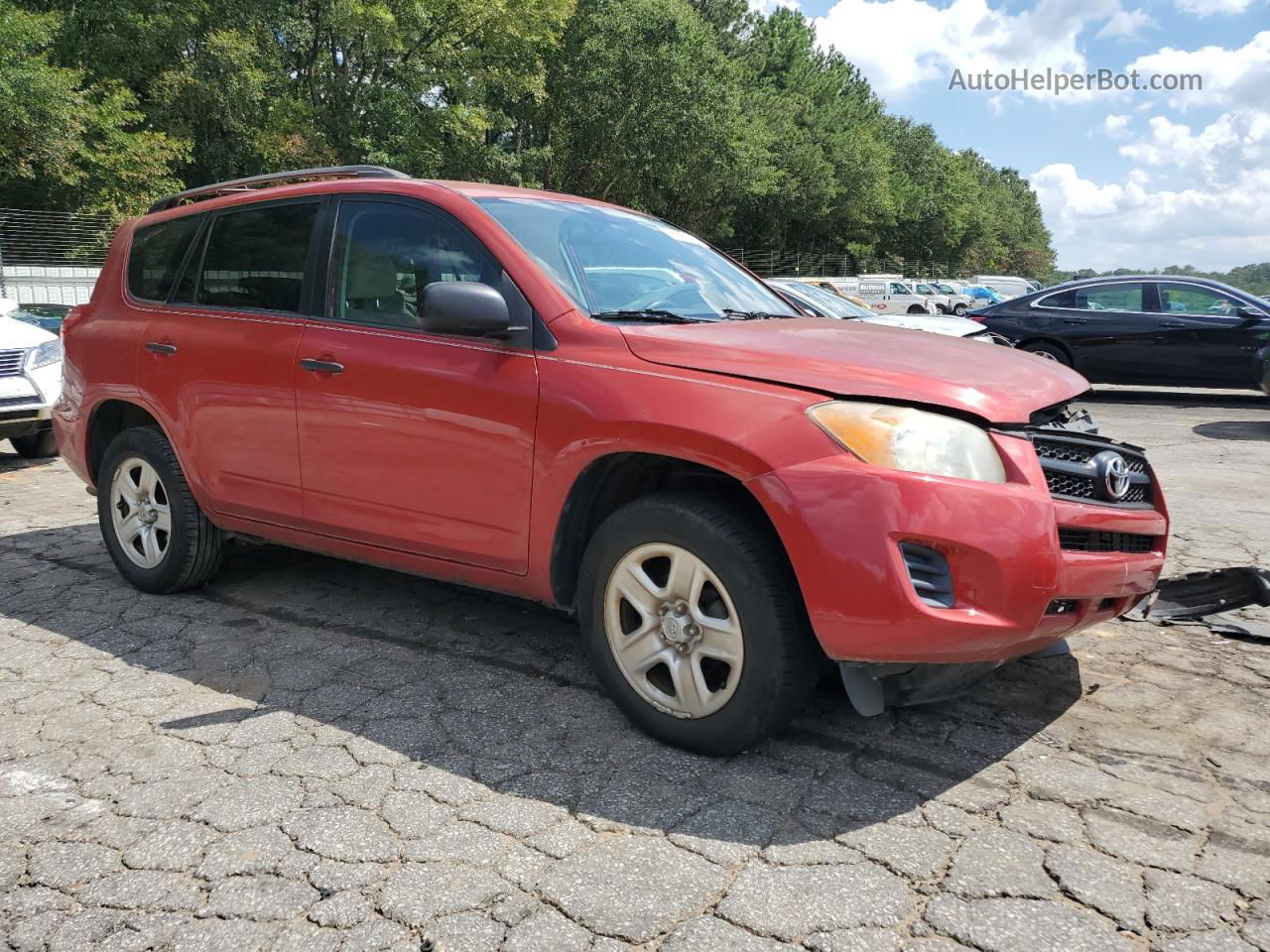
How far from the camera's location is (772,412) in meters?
2.78

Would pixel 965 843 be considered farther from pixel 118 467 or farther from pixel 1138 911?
pixel 118 467

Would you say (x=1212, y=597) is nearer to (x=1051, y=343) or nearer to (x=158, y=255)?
(x=158, y=255)

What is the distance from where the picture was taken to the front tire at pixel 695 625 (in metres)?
2.80

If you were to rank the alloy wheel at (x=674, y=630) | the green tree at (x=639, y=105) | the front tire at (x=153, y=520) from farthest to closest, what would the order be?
the green tree at (x=639, y=105), the front tire at (x=153, y=520), the alloy wheel at (x=674, y=630)

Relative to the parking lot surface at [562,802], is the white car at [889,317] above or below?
above

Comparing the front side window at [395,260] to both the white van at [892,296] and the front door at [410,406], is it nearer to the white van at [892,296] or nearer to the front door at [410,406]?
the front door at [410,406]

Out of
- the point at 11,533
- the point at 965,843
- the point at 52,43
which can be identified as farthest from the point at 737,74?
the point at 965,843

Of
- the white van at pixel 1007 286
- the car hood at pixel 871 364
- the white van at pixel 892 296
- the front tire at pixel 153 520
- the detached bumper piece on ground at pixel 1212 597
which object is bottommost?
the detached bumper piece on ground at pixel 1212 597

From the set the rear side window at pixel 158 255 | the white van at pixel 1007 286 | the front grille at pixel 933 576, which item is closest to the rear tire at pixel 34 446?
the rear side window at pixel 158 255

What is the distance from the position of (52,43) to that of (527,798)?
34.8 m

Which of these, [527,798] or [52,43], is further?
[52,43]

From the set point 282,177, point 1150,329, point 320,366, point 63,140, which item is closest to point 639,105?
point 63,140

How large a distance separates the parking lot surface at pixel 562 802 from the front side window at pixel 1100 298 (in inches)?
371

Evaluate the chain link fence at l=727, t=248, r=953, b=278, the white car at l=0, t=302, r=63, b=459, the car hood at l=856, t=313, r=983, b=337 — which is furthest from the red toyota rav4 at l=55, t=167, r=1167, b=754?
the chain link fence at l=727, t=248, r=953, b=278
